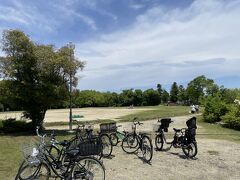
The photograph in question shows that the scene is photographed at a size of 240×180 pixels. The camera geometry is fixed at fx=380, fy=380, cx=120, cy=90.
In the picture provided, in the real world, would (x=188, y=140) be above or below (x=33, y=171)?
above

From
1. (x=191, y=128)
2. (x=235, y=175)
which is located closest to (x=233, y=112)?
(x=191, y=128)

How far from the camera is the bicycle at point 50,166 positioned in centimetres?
791

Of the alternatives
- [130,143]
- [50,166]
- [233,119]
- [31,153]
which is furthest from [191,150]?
[233,119]

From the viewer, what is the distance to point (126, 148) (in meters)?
12.5

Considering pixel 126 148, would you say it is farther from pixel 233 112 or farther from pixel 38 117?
pixel 233 112

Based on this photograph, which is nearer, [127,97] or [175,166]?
[175,166]

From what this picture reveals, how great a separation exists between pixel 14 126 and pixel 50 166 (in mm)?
15591

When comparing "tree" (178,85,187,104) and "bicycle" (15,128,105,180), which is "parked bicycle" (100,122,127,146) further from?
"tree" (178,85,187,104)

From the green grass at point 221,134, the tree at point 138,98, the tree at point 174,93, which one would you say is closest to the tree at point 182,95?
the tree at point 174,93

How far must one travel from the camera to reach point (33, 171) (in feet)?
26.4

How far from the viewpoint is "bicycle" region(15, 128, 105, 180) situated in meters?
7.91

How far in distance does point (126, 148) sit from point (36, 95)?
976 centimetres

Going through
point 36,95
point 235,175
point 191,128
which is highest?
point 36,95

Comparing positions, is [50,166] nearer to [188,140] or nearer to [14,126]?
[188,140]
